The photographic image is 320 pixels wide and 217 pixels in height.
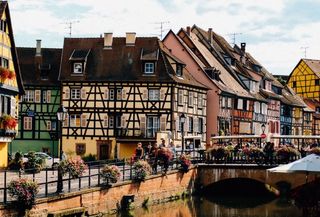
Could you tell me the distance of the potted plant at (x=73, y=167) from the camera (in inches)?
1217

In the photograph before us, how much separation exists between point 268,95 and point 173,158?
4013 centimetres

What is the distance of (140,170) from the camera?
37.7 meters

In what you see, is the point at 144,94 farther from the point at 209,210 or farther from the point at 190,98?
the point at 209,210

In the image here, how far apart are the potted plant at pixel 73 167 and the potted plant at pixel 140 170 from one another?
19.3ft

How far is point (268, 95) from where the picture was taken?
270ft

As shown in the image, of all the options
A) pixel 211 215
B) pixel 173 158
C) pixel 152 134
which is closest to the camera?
pixel 211 215

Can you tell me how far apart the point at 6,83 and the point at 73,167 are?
45.6ft

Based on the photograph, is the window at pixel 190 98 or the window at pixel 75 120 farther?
the window at pixel 190 98

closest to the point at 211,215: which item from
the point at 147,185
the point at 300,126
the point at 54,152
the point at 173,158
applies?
the point at 147,185

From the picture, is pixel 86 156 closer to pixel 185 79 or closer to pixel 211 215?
pixel 185 79

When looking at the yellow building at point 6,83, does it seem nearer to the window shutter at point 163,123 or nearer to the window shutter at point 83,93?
the window shutter at point 83,93

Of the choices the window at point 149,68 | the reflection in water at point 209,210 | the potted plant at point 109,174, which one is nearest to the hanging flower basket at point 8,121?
the reflection in water at point 209,210

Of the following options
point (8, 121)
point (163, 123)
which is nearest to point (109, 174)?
point (8, 121)

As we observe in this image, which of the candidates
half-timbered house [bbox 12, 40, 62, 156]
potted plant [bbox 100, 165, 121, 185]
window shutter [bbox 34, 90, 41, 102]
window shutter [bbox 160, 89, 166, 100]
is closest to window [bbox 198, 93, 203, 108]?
window shutter [bbox 160, 89, 166, 100]
